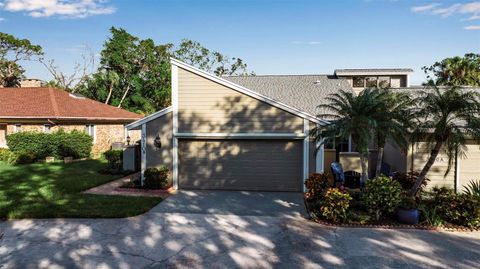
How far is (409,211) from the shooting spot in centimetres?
943

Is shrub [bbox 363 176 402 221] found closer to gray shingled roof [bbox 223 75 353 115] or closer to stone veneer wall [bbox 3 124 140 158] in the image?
gray shingled roof [bbox 223 75 353 115]

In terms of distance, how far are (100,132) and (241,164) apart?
1569 cm

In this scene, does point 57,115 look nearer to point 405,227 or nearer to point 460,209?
point 405,227

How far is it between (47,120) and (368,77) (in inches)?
859

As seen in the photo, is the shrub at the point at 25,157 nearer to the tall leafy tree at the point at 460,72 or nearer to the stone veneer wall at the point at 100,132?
the stone veneer wall at the point at 100,132

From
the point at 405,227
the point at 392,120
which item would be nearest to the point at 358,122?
the point at 392,120

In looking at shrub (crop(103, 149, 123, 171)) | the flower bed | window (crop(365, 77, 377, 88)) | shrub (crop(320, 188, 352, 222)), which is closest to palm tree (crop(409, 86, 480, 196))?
the flower bed

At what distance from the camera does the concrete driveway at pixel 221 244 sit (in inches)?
276

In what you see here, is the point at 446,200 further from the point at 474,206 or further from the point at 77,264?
the point at 77,264

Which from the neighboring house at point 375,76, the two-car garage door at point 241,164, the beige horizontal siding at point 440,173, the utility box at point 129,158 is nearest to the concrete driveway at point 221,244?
the two-car garage door at point 241,164

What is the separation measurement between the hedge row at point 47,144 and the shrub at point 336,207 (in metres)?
17.7

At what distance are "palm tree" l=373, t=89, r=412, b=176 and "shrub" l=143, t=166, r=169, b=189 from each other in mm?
Result: 7873

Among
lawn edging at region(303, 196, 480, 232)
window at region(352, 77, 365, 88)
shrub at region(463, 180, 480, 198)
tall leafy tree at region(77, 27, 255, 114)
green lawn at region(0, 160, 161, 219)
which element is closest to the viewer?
lawn edging at region(303, 196, 480, 232)

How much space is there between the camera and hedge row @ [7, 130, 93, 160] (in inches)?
819
